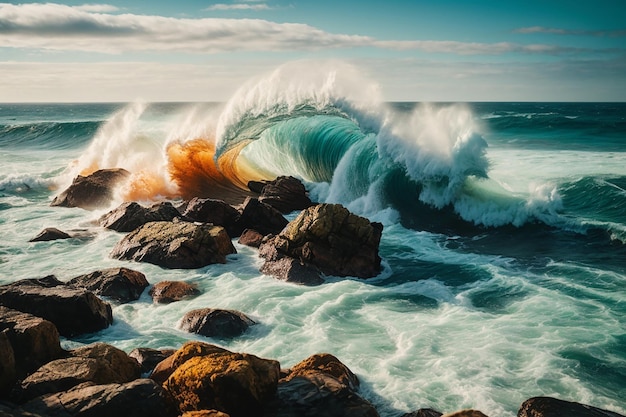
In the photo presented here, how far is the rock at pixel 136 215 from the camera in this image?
15381 mm

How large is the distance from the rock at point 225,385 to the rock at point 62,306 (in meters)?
3.53

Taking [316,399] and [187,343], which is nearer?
[316,399]

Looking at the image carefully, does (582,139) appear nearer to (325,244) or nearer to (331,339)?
(325,244)

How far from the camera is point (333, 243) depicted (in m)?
12.2

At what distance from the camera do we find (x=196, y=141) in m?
24.2

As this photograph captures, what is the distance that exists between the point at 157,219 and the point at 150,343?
6.95 meters

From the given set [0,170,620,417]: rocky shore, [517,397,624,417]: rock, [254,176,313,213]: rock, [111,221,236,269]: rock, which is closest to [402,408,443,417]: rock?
[0,170,620,417]: rocky shore

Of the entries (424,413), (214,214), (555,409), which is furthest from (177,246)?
(555,409)

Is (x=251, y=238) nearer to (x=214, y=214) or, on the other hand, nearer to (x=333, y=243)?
(x=214, y=214)

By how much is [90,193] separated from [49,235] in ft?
15.8

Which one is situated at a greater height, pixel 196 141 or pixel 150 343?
pixel 196 141

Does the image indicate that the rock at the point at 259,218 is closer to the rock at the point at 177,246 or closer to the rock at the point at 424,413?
the rock at the point at 177,246

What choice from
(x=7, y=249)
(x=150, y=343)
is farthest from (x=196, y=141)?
A: (x=150, y=343)

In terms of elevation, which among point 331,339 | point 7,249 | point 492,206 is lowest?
point 7,249
